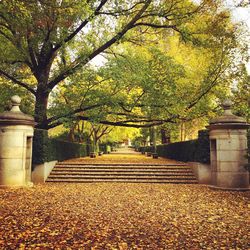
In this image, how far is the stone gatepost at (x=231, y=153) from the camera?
1099 centimetres

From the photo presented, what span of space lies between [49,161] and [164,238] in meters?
10.5

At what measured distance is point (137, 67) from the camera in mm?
14648

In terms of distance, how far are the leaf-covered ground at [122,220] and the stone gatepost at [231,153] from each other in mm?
1402

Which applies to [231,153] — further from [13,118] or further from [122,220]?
[13,118]

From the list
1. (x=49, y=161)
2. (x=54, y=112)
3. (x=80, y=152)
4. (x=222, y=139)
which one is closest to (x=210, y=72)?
(x=222, y=139)

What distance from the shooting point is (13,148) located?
11156mm

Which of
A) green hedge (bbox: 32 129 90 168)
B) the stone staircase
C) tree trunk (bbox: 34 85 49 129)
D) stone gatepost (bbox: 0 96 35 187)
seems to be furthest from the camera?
tree trunk (bbox: 34 85 49 129)

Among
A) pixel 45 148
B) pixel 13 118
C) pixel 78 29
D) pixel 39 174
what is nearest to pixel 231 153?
pixel 45 148

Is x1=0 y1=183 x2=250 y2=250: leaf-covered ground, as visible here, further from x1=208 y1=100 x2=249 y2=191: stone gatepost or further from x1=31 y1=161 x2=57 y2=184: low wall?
x1=31 y1=161 x2=57 y2=184: low wall

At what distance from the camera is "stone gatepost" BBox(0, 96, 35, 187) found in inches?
431

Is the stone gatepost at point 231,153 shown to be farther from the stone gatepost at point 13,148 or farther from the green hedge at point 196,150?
the stone gatepost at point 13,148

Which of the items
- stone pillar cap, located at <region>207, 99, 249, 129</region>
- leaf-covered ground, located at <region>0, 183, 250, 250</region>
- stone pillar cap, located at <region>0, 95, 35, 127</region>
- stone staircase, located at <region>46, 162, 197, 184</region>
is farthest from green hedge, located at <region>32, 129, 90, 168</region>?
stone pillar cap, located at <region>207, 99, 249, 129</region>

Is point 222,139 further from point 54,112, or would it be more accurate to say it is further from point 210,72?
point 54,112

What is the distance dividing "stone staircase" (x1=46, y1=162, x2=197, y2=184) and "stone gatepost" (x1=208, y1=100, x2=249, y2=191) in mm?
2337
